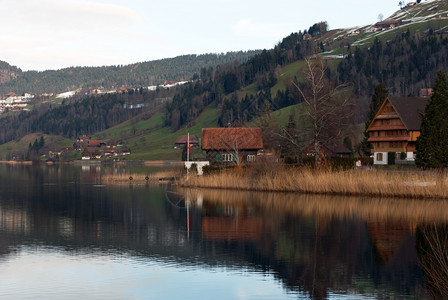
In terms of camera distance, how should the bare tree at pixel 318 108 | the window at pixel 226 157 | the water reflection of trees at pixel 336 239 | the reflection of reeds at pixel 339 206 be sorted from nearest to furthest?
the water reflection of trees at pixel 336 239 < the reflection of reeds at pixel 339 206 < the bare tree at pixel 318 108 < the window at pixel 226 157

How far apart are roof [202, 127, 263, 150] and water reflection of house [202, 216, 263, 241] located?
63.2 meters

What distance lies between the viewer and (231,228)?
39.6 metres

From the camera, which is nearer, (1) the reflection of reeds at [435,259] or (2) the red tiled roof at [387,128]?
(1) the reflection of reeds at [435,259]

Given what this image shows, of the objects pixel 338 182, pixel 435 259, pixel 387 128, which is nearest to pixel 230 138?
pixel 387 128

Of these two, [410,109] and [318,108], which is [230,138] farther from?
[318,108]

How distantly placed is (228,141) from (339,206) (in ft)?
188

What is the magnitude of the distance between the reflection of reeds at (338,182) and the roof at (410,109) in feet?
132

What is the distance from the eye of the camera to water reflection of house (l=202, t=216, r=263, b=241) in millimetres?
36000

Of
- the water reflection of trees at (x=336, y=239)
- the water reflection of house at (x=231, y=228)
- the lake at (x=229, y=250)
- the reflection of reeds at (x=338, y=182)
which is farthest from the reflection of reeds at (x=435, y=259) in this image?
the reflection of reeds at (x=338, y=182)

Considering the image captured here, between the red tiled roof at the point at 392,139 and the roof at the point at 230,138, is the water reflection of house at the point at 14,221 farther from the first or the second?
the red tiled roof at the point at 392,139

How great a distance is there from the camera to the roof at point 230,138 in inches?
4281

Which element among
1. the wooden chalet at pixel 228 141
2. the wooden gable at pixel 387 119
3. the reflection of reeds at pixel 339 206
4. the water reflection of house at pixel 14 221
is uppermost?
the wooden gable at pixel 387 119

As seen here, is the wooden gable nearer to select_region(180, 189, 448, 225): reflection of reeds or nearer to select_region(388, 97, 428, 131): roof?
select_region(388, 97, 428, 131): roof

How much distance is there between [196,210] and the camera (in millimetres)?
50938
